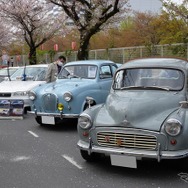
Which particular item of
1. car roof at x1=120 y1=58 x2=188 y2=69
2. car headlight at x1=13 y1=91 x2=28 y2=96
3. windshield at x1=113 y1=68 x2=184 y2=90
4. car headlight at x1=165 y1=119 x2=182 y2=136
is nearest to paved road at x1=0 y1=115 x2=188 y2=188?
car headlight at x1=165 y1=119 x2=182 y2=136

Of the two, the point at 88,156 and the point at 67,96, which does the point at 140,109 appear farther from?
the point at 67,96

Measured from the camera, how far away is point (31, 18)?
22328 mm

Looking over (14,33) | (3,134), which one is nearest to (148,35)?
(14,33)

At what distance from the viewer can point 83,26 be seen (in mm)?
16641

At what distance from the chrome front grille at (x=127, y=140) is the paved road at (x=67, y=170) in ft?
1.53

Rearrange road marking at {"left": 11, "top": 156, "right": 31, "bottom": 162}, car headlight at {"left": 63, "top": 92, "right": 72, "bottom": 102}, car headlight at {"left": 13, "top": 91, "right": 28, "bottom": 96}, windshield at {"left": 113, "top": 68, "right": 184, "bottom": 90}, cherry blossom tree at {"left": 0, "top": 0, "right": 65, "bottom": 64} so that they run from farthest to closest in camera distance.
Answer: cherry blossom tree at {"left": 0, "top": 0, "right": 65, "bottom": 64} < car headlight at {"left": 13, "top": 91, "right": 28, "bottom": 96} < car headlight at {"left": 63, "top": 92, "right": 72, "bottom": 102} < road marking at {"left": 11, "top": 156, "right": 31, "bottom": 162} < windshield at {"left": 113, "top": 68, "right": 184, "bottom": 90}

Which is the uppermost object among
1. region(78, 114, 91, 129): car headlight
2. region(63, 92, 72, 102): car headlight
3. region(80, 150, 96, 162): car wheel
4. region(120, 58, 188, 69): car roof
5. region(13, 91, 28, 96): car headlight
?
region(120, 58, 188, 69): car roof

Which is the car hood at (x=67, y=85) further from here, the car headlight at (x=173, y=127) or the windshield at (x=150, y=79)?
the car headlight at (x=173, y=127)

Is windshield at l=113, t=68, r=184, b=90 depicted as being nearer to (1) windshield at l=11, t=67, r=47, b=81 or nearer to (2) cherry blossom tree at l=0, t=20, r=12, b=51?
(1) windshield at l=11, t=67, r=47, b=81

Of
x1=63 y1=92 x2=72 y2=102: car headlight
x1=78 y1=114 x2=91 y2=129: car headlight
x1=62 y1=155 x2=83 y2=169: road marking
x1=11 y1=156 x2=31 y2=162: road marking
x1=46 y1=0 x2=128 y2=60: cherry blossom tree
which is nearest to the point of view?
x1=78 y1=114 x2=91 y2=129: car headlight

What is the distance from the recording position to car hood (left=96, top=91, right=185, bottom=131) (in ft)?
16.0

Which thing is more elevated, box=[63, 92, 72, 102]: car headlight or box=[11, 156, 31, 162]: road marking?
box=[63, 92, 72, 102]: car headlight

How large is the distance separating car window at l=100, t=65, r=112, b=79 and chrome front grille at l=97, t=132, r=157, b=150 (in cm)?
410

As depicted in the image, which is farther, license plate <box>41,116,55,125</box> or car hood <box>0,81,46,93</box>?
car hood <box>0,81,46,93</box>
